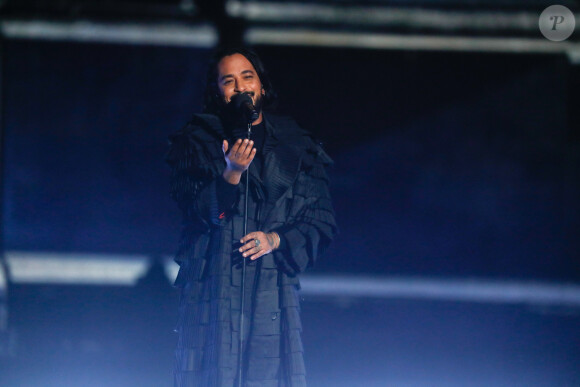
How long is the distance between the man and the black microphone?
0.03m

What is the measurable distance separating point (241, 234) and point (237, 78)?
62 centimetres

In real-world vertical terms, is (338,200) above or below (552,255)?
above

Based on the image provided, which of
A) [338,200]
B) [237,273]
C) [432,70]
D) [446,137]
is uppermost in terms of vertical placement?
[432,70]

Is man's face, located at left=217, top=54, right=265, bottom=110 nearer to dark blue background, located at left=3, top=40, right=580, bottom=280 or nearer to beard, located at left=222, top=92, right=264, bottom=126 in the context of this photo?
beard, located at left=222, top=92, right=264, bottom=126

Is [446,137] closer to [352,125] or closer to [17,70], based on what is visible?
[352,125]

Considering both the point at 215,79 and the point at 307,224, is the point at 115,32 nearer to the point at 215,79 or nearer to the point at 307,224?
the point at 215,79

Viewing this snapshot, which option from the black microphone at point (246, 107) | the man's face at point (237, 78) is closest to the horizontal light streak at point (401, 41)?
the man's face at point (237, 78)

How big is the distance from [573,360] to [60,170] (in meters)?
3.33

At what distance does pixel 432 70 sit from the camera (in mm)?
3959

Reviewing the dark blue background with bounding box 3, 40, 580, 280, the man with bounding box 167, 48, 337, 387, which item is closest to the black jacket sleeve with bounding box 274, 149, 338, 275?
the man with bounding box 167, 48, 337, 387

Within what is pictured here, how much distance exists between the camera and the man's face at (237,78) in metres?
2.53

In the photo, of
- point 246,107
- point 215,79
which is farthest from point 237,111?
point 215,79

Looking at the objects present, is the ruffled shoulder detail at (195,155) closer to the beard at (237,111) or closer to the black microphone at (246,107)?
the beard at (237,111)

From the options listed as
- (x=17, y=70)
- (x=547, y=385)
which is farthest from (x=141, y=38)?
(x=547, y=385)
